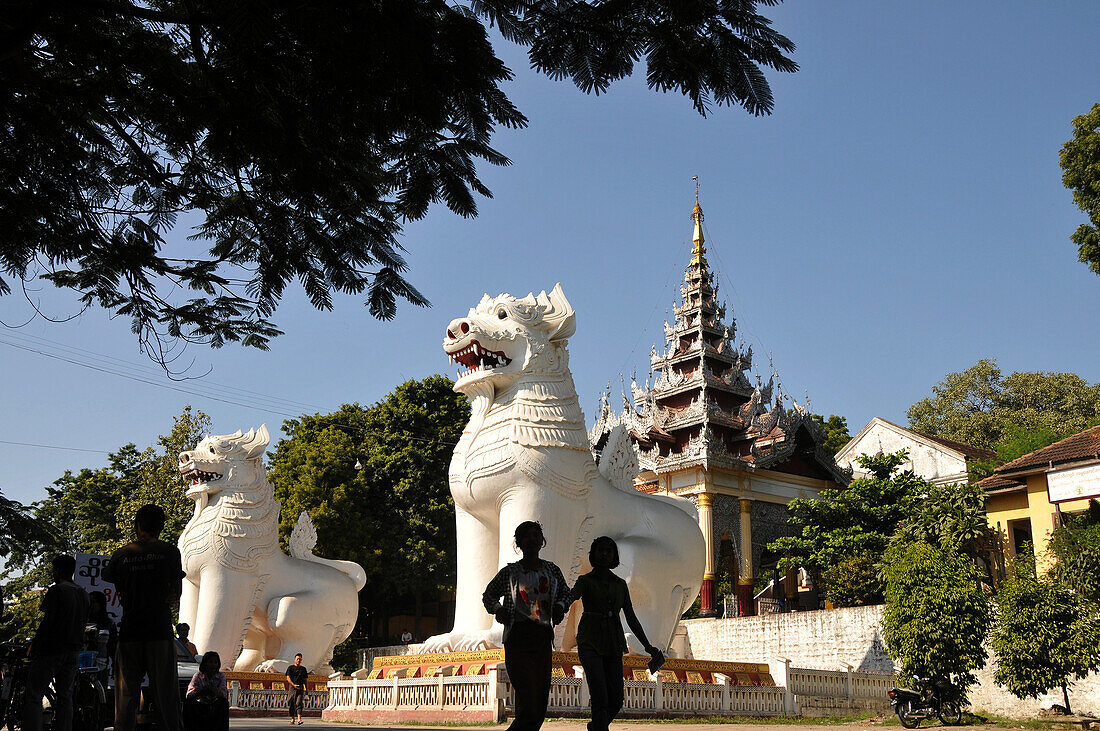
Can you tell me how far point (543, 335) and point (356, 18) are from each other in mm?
7154

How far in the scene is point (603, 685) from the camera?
17.5 ft

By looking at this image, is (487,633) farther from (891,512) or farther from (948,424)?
(948,424)

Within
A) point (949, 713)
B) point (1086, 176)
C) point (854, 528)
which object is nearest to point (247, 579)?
point (949, 713)

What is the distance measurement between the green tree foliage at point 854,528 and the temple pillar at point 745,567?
329 cm

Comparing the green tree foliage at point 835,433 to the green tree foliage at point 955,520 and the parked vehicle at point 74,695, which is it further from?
the parked vehicle at point 74,695

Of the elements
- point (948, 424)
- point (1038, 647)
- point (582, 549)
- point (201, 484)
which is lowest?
point (1038, 647)

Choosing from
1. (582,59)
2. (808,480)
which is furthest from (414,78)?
(808,480)

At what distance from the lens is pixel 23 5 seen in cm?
355

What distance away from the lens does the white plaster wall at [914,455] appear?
3650cm

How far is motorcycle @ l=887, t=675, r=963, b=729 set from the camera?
13.4 m

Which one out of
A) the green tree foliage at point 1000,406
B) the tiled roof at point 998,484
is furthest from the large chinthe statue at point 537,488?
the green tree foliage at point 1000,406

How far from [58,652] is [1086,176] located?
15.4 metres

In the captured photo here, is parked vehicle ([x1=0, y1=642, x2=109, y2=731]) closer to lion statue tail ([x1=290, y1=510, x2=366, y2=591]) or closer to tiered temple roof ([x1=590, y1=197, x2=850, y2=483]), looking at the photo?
lion statue tail ([x1=290, y1=510, x2=366, y2=591])

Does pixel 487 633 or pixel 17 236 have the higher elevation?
pixel 17 236
